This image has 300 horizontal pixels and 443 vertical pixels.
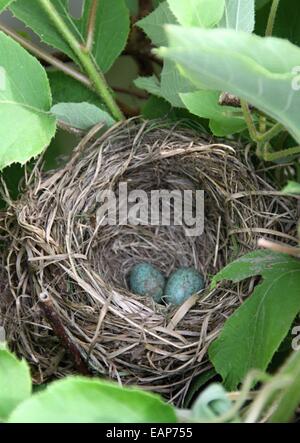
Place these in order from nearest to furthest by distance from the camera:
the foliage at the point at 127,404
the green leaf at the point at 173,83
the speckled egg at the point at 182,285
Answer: the foliage at the point at 127,404
the green leaf at the point at 173,83
the speckled egg at the point at 182,285

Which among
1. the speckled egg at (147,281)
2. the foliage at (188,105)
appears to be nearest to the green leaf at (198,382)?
the foliage at (188,105)

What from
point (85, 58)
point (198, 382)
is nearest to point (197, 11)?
point (85, 58)

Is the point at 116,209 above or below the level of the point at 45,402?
below

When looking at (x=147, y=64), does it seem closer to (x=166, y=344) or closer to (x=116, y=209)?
(x=116, y=209)

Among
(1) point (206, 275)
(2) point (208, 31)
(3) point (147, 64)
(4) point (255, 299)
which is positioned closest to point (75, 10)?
(3) point (147, 64)

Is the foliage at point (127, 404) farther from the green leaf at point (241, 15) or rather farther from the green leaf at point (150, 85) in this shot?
the green leaf at point (150, 85)

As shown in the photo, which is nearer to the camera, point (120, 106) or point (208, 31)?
point (208, 31)

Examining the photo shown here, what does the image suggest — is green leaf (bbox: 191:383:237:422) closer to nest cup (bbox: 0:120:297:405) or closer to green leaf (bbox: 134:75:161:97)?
nest cup (bbox: 0:120:297:405)
